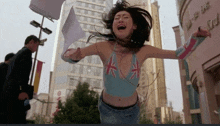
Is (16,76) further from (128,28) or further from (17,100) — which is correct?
(128,28)

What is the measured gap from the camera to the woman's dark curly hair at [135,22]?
4.24ft

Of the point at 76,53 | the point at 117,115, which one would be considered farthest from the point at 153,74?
the point at 76,53

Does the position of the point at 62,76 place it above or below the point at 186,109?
above

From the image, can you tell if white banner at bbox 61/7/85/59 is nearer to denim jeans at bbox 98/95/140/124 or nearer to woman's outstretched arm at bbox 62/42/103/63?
woman's outstretched arm at bbox 62/42/103/63

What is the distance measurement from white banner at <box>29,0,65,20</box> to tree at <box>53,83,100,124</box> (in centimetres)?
629

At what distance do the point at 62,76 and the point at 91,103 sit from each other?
8.66 meters

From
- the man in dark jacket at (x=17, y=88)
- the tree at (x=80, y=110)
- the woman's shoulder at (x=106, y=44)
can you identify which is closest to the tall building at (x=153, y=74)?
the woman's shoulder at (x=106, y=44)

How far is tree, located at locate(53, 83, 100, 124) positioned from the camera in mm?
7191

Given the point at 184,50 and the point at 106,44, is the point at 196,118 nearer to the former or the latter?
the point at 184,50

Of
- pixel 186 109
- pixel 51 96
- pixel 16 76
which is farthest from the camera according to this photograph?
pixel 51 96

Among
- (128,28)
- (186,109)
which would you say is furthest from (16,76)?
(186,109)

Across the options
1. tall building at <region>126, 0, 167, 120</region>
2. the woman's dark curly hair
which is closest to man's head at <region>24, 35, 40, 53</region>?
the woman's dark curly hair

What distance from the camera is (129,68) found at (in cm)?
115

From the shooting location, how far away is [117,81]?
1.12 meters
